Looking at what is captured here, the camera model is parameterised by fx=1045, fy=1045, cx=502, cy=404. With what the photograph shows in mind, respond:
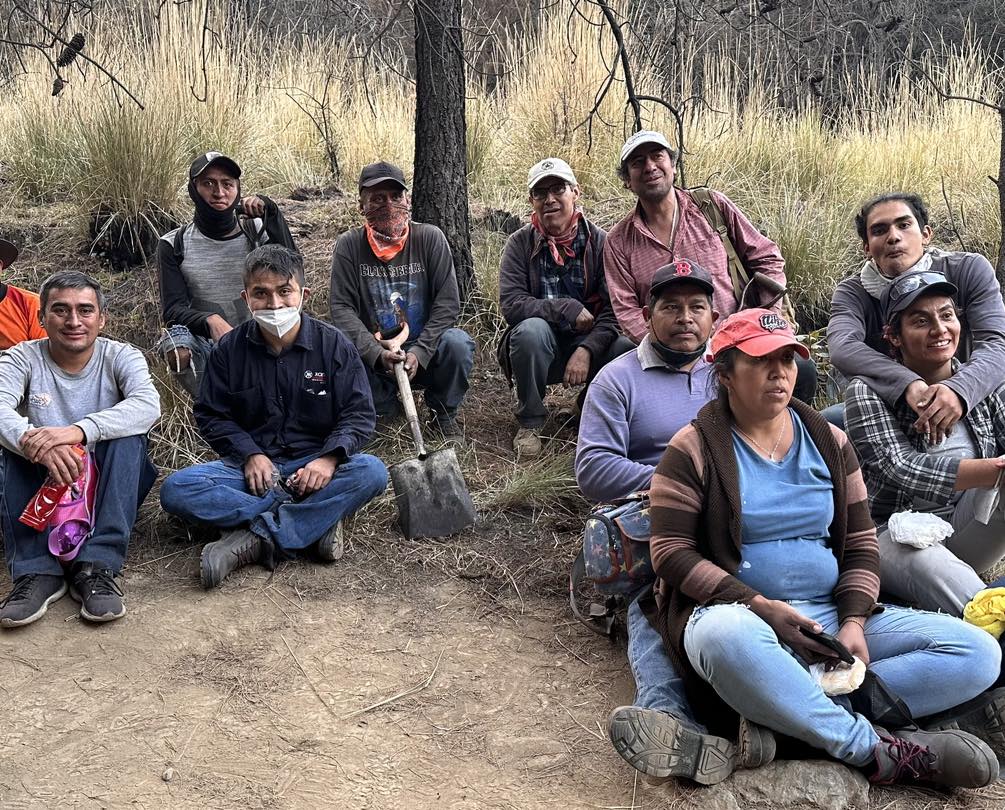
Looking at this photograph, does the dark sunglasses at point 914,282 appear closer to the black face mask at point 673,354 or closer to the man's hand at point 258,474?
the black face mask at point 673,354

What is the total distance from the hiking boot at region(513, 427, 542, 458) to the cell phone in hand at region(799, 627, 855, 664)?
2462mm

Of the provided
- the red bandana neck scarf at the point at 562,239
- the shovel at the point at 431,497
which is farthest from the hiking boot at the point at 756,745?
the red bandana neck scarf at the point at 562,239

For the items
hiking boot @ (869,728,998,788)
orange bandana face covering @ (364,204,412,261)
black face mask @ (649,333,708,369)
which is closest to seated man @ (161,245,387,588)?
orange bandana face covering @ (364,204,412,261)

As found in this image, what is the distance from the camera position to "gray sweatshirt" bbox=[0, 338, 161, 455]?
4.11 m

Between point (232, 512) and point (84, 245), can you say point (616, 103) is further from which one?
point (232, 512)

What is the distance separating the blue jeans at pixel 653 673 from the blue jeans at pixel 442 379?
201 centimetres

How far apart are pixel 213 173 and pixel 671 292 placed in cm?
276

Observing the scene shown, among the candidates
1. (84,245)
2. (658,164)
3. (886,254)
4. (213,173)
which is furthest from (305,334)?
(84,245)

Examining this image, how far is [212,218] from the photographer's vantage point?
5453 mm

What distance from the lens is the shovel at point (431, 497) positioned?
449 centimetres

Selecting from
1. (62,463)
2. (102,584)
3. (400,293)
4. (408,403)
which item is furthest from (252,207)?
(102,584)

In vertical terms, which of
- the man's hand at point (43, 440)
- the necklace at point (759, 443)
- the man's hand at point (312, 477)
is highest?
the necklace at point (759, 443)

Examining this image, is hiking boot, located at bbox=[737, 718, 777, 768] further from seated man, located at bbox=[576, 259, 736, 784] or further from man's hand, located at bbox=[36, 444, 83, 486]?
man's hand, located at bbox=[36, 444, 83, 486]

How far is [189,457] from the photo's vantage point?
5066 mm
